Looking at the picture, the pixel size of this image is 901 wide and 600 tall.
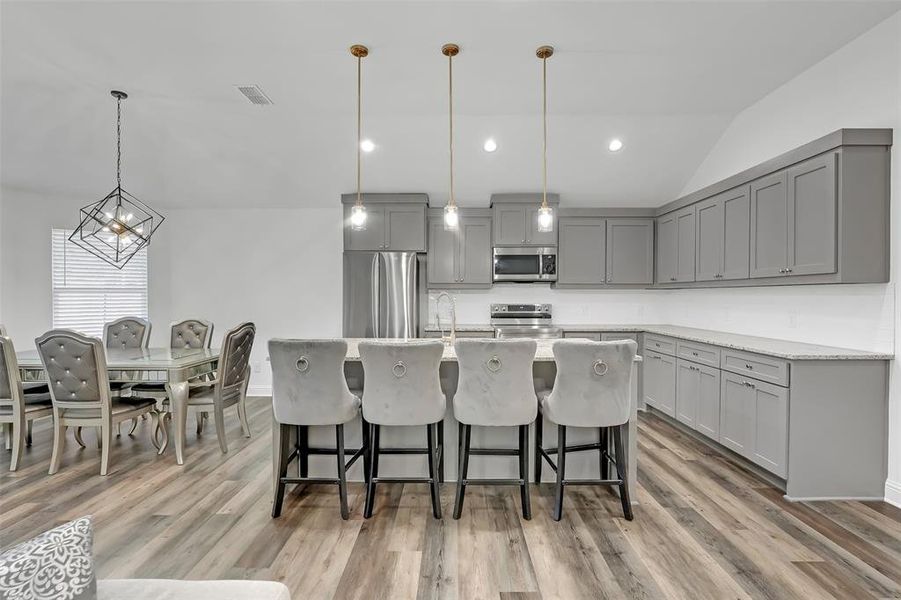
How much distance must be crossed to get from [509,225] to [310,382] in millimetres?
3549

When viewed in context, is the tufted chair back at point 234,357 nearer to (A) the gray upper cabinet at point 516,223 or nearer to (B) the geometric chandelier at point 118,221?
(B) the geometric chandelier at point 118,221

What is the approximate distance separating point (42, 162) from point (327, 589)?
5.54 m

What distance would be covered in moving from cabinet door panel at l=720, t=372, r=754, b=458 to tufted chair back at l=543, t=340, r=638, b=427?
4.44 feet

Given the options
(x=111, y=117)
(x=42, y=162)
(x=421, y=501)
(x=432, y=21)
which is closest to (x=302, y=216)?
(x=111, y=117)

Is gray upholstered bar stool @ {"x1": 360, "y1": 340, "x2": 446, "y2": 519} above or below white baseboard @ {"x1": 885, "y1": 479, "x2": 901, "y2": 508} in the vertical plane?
above

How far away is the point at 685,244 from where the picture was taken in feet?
15.5

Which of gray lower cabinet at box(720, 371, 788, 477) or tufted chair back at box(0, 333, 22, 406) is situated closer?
gray lower cabinet at box(720, 371, 788, 477)

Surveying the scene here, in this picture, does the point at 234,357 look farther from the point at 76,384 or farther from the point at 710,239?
the point at 710,239

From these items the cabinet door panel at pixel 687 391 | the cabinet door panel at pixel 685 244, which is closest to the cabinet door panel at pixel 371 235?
the cabinet door panel at pixel 685 244

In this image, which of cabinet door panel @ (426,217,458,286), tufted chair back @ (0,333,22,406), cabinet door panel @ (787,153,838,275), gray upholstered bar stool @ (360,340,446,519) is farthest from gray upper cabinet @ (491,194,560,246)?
tufted chair back @ (0,333,22,406)

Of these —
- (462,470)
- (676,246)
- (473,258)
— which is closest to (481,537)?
(462,470)

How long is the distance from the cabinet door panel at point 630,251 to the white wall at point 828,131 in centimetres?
109

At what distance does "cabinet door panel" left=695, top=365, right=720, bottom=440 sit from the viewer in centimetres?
355

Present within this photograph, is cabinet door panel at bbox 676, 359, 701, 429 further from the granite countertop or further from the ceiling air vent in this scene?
the ceiling air vent
